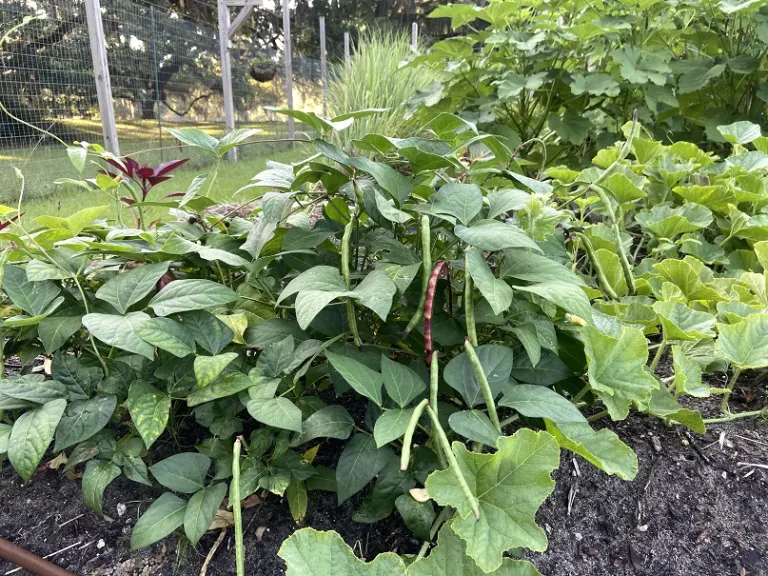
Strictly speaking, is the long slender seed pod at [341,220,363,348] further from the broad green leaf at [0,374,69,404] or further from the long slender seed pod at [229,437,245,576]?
the broad green leaf at [0,374,69,404]

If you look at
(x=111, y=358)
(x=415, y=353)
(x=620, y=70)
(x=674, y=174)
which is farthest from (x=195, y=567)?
(x=620, y=70)

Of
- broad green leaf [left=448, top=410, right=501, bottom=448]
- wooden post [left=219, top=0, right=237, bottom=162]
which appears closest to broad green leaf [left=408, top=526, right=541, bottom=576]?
broad green leaf [left=448, top=410, right=501, bottom=448]

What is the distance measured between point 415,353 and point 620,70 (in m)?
1.81

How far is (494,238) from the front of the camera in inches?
24.0

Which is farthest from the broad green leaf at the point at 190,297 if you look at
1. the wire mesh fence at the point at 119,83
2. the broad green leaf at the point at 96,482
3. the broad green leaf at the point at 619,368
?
the wire mesh fence at the point at 119,83

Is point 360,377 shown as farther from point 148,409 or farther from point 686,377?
point 686,377

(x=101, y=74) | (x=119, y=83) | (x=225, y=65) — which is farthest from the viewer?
(x=225, y=65)

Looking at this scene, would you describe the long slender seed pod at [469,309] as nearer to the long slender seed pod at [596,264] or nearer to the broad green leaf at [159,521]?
the long slender seed pod at [596,264]

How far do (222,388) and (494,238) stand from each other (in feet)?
1.27

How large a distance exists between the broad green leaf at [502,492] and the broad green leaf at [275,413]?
7.0 inches

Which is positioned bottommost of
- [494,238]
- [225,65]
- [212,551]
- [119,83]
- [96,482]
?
[212,551]

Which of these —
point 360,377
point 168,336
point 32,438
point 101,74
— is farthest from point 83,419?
point 101,74

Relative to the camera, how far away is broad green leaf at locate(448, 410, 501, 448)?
577 millimetres

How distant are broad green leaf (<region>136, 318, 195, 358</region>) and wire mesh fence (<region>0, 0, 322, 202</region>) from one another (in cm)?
233
